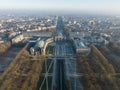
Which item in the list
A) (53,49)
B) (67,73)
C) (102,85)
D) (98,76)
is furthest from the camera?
(53,49)

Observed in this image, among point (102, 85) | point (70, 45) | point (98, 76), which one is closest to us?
point (102, 85)

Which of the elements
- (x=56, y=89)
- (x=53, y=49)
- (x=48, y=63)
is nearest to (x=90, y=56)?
(x=48, y=63)

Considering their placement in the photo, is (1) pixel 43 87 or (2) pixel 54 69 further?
(2) pixel 54 69

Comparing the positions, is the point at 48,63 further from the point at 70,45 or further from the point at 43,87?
the point at 70,45

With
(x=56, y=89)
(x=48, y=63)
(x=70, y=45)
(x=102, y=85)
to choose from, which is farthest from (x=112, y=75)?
(x=70, y=45)

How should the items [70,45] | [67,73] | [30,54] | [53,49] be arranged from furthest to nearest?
[70,45] → [53,49] → [30,54] → [67,73]

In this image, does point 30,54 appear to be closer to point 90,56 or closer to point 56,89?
point 90,56

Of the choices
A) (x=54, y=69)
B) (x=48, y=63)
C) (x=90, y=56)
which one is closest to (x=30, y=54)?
(x=48, y=63)

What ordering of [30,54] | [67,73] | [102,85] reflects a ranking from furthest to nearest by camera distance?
[30,54]
[67,73]
[102,85]

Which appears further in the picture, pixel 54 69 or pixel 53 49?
pixel 53 49
